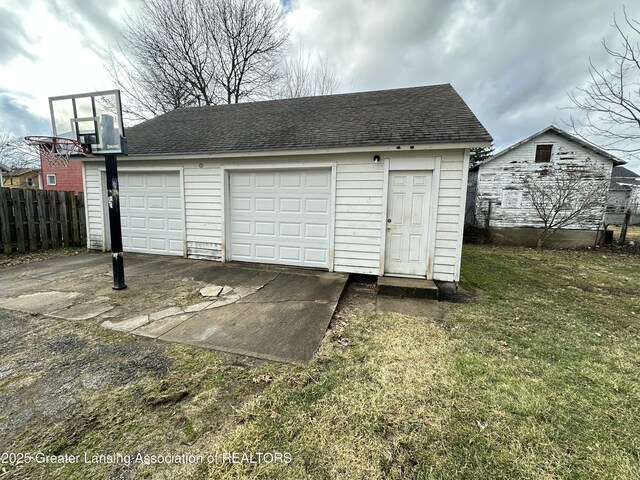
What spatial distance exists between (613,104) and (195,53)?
1817 cm

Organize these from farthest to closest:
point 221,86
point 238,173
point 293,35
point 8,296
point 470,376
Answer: point 221,86, point 293,35, point 238,173, point 8,296, point 470,376

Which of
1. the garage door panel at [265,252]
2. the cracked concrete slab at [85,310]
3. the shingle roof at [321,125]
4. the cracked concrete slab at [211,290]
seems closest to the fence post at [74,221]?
the shingle roof at [321,125]

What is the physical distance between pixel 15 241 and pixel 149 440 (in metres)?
8.23

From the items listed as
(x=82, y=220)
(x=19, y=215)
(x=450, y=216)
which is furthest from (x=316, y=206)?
(x=19, y=215)

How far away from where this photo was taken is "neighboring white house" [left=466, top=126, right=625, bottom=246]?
11.3m

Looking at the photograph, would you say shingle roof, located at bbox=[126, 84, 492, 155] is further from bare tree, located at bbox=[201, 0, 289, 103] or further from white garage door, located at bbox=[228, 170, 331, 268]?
bare tree, located at bbox=[201, 0, 289, 103]

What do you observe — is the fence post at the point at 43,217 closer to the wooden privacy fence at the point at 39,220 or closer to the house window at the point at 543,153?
the wooden privacy fence at the point at 39,220

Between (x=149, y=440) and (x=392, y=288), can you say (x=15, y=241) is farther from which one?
(x=392, y=288)

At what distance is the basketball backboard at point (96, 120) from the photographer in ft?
13.4

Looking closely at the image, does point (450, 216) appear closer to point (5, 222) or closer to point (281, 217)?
point (281, 217)

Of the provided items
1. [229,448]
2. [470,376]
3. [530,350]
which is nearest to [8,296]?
[229,448]

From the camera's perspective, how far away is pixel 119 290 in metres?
4.38

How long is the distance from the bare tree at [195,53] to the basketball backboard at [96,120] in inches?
469

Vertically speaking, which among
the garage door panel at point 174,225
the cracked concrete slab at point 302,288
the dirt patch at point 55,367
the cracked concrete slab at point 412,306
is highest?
the garage door panel at point 174,225
